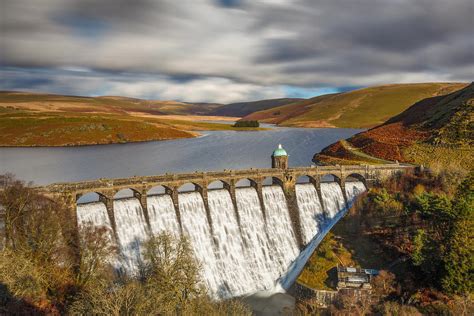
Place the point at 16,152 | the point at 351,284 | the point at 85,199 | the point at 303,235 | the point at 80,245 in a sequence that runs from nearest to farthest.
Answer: the point at 80,245
the point at 351,284
the point at 303,235
the point at 85,199
the point at 16,152

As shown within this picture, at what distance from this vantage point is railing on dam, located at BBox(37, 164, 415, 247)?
62.6 meters

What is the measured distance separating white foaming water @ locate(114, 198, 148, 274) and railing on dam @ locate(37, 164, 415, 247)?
3.62ft

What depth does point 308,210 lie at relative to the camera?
85.6 metres

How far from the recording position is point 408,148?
124750mm

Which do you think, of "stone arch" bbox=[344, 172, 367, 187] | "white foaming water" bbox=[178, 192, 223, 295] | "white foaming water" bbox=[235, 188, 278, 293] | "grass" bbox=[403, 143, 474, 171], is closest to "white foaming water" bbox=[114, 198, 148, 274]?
"white foaming water" bbox=[178, 192, 223, 295]

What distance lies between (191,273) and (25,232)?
2228 centimetres

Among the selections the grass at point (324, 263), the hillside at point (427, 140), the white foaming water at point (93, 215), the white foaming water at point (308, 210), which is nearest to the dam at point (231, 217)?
the white foaming water at point (93, 215)

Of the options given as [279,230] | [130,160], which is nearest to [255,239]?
[279,230]

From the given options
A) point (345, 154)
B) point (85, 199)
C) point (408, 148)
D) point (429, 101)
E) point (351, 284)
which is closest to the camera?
point (351, 284)

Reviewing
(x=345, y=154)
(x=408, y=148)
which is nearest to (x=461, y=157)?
(x=408, y=148)

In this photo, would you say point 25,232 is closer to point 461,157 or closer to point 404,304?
point 404,304

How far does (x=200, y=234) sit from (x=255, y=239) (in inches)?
482

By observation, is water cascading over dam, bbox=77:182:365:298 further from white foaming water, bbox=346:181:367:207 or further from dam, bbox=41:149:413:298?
white foaming water, bbox=346:181:367:207

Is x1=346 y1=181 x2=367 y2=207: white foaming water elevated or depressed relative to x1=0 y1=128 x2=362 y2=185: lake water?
depressed
